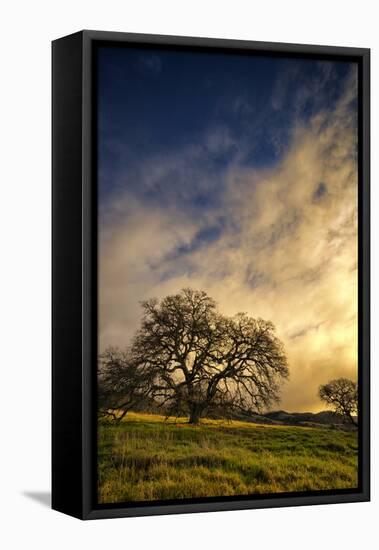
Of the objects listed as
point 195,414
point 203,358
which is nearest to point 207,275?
point 203,358

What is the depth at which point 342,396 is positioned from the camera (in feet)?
43.3

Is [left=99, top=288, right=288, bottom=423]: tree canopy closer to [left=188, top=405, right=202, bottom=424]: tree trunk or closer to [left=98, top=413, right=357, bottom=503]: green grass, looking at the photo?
[left=188, top=405, right=202, bottom=424]: tree trunk

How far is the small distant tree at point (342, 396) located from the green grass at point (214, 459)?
0.16 m

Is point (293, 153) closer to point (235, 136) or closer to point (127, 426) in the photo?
point (235, 136)

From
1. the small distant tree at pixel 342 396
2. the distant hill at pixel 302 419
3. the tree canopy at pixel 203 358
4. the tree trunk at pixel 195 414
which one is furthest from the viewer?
the small distant tree at pixel 342 396

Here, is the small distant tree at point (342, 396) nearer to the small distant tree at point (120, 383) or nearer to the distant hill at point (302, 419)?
the distant hill at point (302, 419)

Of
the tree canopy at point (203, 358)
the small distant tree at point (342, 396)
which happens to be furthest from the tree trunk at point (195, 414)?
the small distant tree at point (342, 396)

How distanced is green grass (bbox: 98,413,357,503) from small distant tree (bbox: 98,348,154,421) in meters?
0.10

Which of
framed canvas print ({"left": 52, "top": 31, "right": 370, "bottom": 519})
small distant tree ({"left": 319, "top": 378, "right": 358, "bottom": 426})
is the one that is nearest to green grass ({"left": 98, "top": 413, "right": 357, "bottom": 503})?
framed canvas print ({"left": 52, "top": 31, "right": 370, "bottom": 519})

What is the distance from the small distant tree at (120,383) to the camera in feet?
40.4

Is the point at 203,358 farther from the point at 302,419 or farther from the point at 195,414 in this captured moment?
the point at 302,419

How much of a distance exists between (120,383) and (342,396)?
1.93 m

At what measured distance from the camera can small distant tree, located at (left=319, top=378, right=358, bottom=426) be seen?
13.1 m

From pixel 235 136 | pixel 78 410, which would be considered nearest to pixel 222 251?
pixel 235 136
